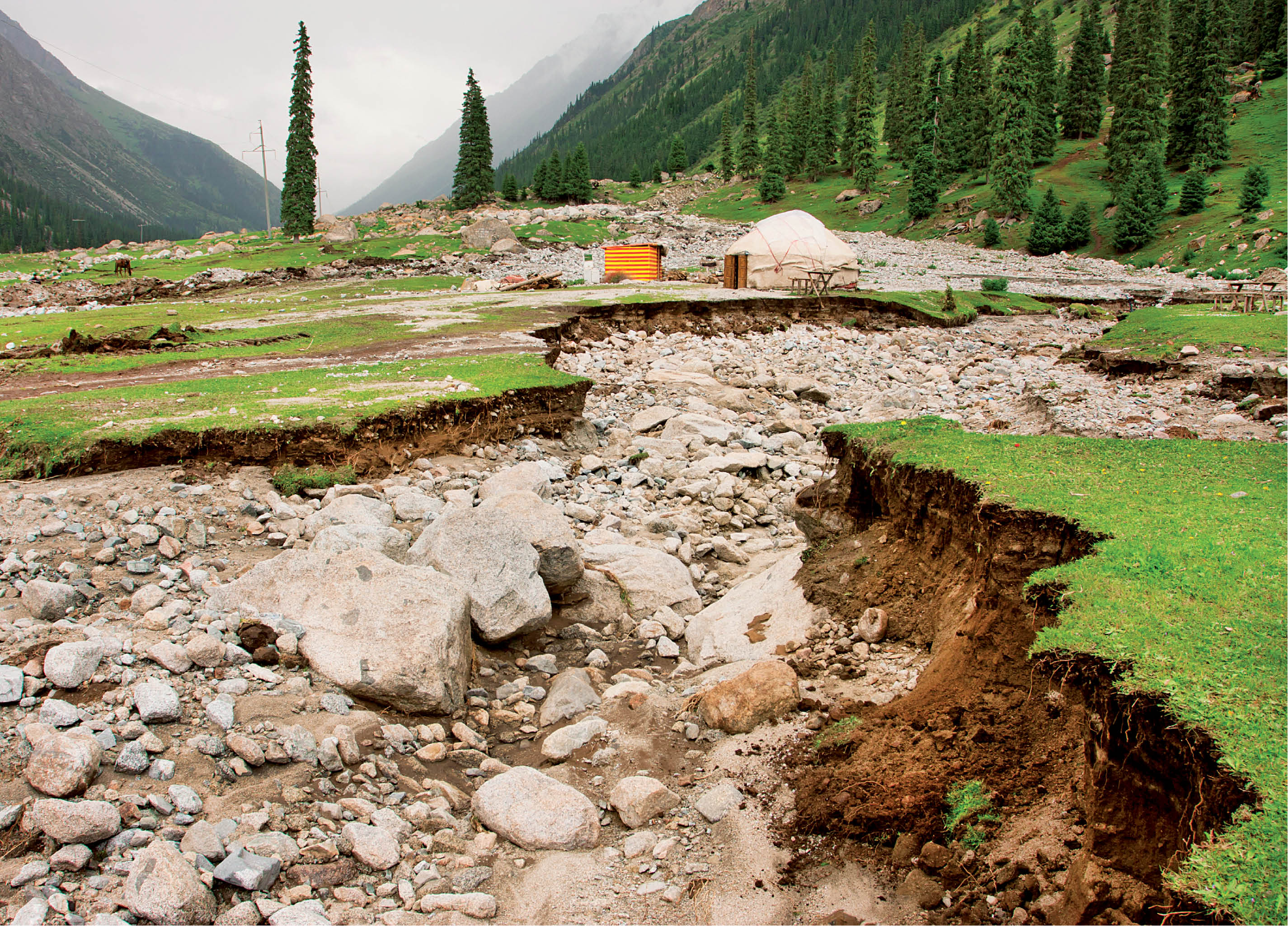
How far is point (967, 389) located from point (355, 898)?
1713 centimetres

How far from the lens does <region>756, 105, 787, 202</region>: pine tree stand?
85.6 m

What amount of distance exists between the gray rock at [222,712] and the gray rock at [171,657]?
43cm

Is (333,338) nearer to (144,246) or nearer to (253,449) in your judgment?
(253,449)

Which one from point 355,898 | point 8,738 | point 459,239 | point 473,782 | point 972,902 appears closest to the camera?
point 972,902

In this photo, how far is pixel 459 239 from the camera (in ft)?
159

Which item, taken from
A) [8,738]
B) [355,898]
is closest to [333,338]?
[8,738]

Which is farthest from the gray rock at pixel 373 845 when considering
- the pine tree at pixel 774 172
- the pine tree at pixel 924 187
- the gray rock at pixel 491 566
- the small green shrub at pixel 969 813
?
the pine tree at pixel 774 172

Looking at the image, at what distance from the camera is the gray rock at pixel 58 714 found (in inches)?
171

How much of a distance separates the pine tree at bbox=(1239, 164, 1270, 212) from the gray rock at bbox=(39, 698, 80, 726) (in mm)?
54648

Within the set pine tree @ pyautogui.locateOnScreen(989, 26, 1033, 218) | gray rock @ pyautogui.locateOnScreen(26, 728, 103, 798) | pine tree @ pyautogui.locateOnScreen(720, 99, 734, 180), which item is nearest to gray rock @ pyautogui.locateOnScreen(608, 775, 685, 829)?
gray rock @ pyautogui.locateOnScreen(26, 728, 103, 798)

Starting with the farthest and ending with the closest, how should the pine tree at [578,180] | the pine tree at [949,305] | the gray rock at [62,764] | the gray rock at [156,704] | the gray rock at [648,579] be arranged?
the pine tree at [578,180] → the pine tree at [949,305] → the gray rock at [648,579] → the gray rock at [156,704] → the gray rock at [62,764]

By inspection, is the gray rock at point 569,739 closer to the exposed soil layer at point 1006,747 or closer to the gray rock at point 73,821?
the exposed soil layer at point 1006,747

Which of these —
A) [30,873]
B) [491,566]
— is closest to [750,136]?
[491,566]

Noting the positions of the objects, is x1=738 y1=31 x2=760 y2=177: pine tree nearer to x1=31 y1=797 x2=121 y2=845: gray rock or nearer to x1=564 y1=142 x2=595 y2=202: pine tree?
x1=564 y1=142 x2=595 y2=202: pine tree
